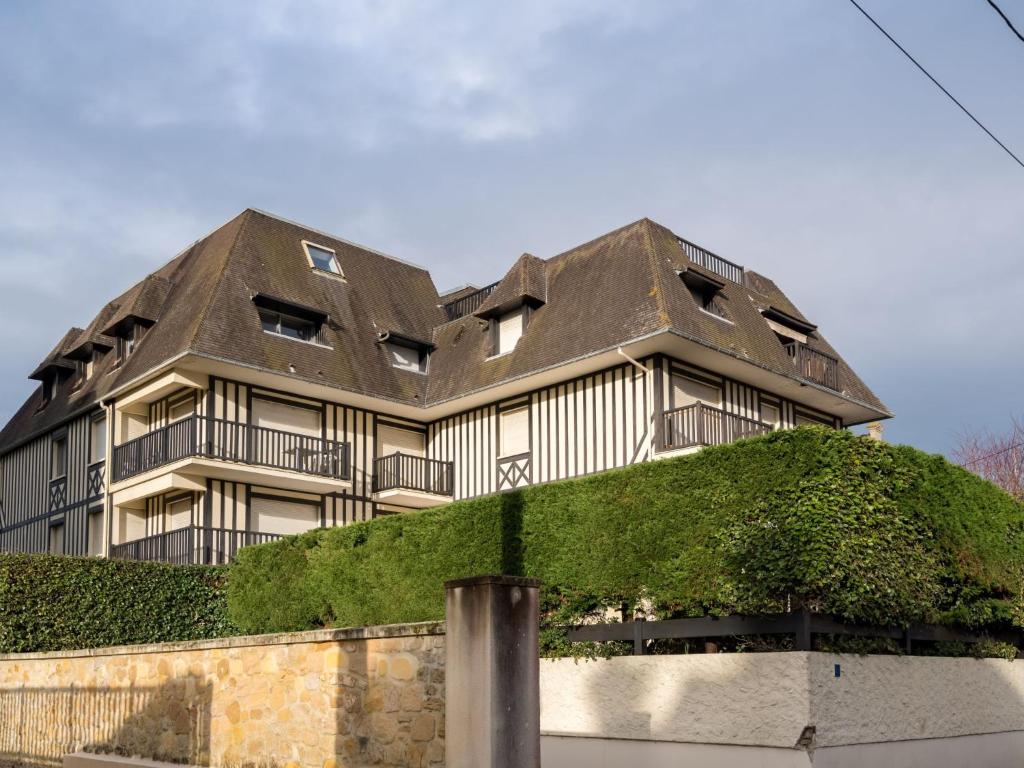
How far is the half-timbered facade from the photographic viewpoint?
23.5m

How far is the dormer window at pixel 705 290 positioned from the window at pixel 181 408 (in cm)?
1072

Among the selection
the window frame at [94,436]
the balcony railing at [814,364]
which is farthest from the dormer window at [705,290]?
the window frame at [94,436]

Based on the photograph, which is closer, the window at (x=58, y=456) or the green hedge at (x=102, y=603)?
the green hedge at (x=102, y=603)

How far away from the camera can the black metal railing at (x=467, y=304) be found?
94.4 feet

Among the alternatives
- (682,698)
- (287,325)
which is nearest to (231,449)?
(287,325)

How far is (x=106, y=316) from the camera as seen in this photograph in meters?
30.9

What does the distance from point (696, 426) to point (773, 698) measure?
1062 centimetres

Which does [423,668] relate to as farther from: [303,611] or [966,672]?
[303,611]

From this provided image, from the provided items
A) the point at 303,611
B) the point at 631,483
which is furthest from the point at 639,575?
the point at 303,611

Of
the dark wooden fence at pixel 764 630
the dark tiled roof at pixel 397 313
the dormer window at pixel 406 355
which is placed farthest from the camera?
the dormer window at pixel 406 355

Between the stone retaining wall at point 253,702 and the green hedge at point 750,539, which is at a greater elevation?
the green hedge at point 750,539

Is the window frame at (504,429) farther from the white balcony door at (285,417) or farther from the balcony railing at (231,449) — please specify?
the white balcony door at (285,417)

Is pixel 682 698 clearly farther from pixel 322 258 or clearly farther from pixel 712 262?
pixel 322 258

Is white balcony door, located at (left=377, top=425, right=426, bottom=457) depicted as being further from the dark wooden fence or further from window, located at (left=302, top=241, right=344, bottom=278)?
the dark wooden fence
